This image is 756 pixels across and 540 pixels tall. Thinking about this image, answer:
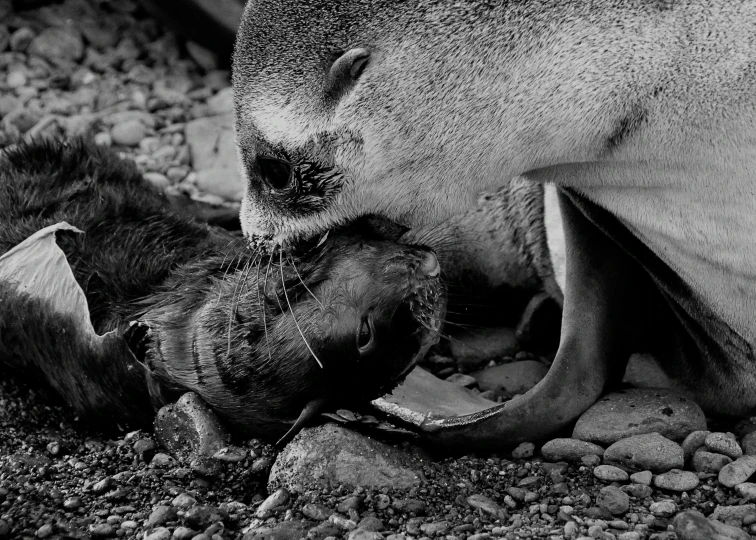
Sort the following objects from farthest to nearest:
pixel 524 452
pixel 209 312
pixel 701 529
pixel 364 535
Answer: pixel 209 312 < pixel 524 452 < pixel 364 535 < pixel 701 529

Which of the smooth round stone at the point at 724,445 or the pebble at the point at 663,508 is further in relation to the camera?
the smooth round stone at the point at 724,445

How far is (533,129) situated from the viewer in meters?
4.07

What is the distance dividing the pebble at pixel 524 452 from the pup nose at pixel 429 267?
0.75 m

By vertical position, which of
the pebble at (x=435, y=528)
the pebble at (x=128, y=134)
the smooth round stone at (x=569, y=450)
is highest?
the smooth round stone at (x=569, y=450)

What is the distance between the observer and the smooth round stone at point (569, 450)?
4.20m

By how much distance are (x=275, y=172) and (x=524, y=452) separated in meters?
1.46

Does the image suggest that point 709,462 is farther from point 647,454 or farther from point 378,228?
point 378,228

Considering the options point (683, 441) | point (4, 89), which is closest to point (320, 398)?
point (683, 441)

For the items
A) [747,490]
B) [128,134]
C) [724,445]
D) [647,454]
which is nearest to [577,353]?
[647,454]

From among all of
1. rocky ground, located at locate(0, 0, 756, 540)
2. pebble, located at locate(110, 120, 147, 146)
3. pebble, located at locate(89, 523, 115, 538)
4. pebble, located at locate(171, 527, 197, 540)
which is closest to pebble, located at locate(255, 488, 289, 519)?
rocky ground, located at locate(0, 0, 756, 540)

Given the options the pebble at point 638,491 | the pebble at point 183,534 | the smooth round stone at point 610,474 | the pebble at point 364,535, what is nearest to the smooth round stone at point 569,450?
the smooth round stone at point 610,474

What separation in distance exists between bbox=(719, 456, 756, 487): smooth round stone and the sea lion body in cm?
117

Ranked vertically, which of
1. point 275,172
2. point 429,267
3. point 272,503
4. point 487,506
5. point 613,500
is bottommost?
point 272,503

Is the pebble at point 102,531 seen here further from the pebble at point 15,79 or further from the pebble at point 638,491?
the pebble at point 15,79
